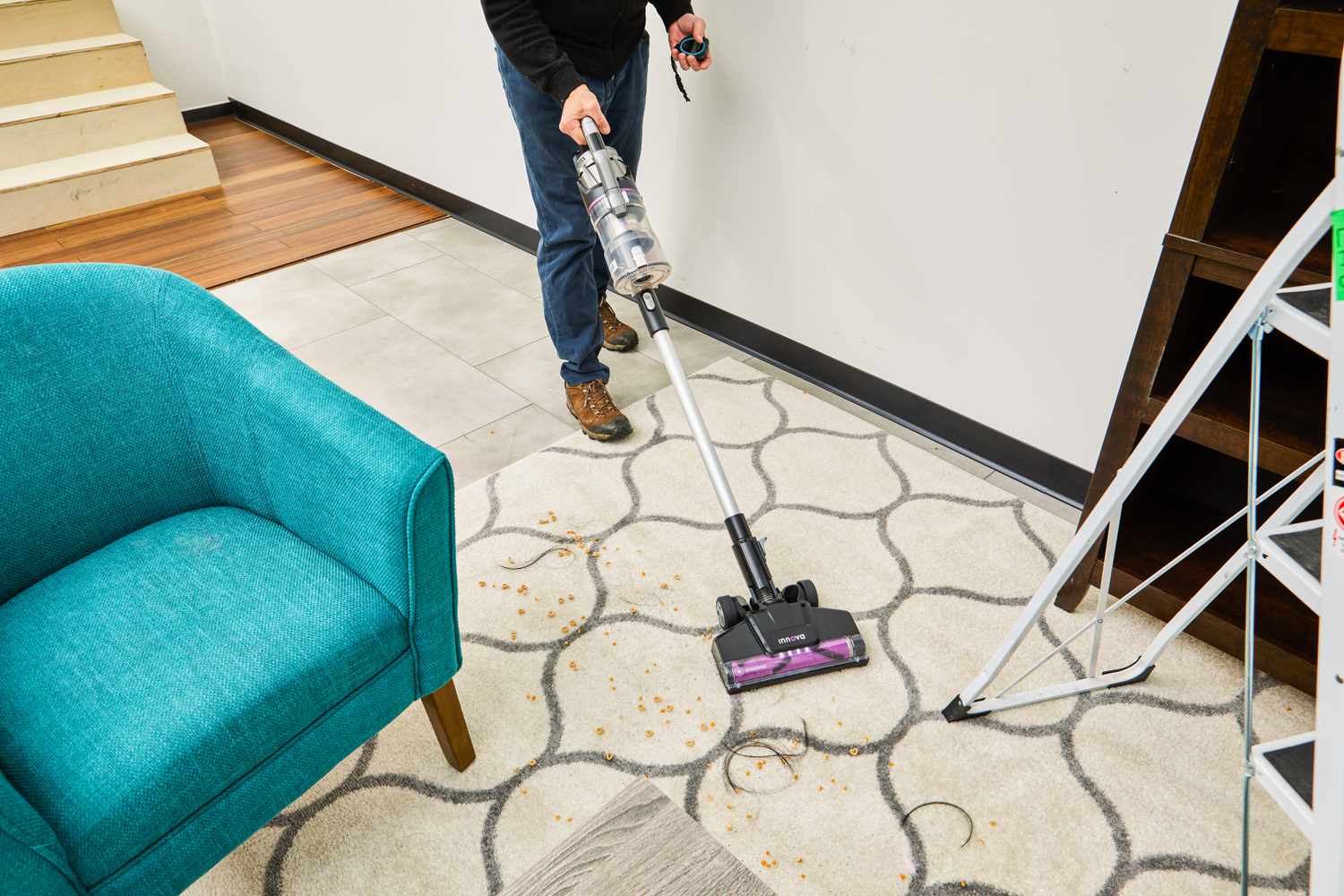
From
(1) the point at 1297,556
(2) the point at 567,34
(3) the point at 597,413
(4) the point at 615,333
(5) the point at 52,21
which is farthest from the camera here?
(5) the point at 52,21

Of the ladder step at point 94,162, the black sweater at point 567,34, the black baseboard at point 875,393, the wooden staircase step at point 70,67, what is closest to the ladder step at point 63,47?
the wooden staircase step at point 70,67

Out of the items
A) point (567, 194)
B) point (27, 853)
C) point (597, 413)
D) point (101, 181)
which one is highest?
point (567, 194)

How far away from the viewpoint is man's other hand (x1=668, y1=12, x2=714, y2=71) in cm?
180

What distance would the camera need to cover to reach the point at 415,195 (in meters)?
3.33

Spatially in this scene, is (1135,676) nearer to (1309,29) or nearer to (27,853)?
(1309,29)

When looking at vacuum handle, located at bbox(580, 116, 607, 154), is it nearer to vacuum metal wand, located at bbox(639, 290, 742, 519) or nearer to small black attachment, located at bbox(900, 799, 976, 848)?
vacuum metal wand, located at bbox(639, 290, 742, 519)

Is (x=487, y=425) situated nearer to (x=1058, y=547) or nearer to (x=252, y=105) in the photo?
(x=1058, y=547)

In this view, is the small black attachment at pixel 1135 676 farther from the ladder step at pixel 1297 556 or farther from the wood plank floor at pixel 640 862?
the wood plank floor at pixel 640 862

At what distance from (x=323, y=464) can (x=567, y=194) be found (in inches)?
37.9

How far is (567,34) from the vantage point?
1.69 m

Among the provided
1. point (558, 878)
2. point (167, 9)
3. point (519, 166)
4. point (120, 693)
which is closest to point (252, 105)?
point (167, 9)

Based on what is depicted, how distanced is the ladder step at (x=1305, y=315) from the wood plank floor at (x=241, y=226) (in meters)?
2.70

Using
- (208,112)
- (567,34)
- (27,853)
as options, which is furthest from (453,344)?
(208,112)

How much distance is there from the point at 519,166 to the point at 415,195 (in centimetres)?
76
